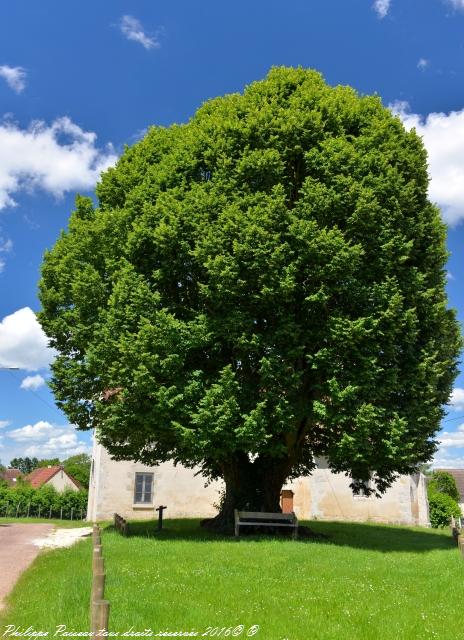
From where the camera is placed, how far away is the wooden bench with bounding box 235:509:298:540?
17.9m

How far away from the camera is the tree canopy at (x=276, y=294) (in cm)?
1639

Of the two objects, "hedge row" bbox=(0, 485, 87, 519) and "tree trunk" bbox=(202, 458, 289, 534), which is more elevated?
"tree trunk" bbox=(202, 458, 289, 534)

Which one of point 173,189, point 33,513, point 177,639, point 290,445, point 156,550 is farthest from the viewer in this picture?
point 33,513

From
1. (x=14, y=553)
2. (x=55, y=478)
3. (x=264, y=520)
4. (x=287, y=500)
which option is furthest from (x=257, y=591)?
(x=55, y=478)

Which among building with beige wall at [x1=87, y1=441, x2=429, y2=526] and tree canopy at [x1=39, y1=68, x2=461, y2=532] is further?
building with beige wall at [x1=87, y1=441, x2=429, y2=526]

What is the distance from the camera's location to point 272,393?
663 inches

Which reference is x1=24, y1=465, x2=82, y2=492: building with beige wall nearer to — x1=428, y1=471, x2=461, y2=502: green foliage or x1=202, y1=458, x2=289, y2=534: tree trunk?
x1=428, y1=471, x2=461, y2=502: green foliage

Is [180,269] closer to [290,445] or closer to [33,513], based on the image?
[290,445]

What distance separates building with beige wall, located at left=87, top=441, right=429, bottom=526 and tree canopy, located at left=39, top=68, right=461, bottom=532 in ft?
45.4

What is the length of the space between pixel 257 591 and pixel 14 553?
9328 mm

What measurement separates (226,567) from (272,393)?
602 cm

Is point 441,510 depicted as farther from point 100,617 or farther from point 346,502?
point 100,617

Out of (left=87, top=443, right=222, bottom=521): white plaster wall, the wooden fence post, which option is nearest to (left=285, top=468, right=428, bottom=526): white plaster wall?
(left=87, top=443, right=222, bottom=521): white plaster wall

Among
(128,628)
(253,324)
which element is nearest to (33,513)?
(253,324)
